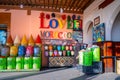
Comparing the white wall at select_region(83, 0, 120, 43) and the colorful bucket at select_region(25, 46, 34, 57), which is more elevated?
the white wall at select_region(83, 0, 120, 43)

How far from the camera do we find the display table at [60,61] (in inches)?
404

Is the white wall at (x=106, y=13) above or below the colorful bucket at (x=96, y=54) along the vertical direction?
above

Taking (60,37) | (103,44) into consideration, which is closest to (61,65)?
(60,37)

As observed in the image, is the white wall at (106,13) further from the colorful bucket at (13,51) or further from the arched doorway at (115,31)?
the colorful bucket at (13,51)

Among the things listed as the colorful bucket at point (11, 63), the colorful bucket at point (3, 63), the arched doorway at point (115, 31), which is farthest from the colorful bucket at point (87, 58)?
the colorful bucket at point (3, 63)

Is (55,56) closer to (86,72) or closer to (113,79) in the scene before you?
(86,72)

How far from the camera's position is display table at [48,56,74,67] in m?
10.3

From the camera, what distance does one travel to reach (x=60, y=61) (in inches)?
407

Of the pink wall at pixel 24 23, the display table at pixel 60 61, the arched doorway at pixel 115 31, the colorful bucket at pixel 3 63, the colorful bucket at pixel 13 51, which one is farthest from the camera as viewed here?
the pink wall at pixel 24 23

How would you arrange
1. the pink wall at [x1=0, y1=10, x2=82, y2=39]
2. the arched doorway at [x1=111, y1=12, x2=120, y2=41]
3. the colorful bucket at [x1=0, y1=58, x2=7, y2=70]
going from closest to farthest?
1. the arched doorway at [x1=111, y1=12, x2=120, y2=41]
2. the colorful bucket at [x1=0, y1=58, x2=7, y2=70]
3. the pink wall at [x1=0, y1=10, x2=82, y2=39]

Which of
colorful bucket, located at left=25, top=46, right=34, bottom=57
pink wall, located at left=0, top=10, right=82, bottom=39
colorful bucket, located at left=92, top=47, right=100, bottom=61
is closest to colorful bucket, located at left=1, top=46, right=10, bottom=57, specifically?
colorful bucket, located at left=25, top=46, right=34, bottom=57

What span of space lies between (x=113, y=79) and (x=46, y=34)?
18.2 feet

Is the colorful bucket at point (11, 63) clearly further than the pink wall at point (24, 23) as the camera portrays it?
No

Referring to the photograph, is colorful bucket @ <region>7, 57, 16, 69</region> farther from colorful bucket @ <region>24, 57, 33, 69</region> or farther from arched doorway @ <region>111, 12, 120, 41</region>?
arched doorway @ <region>111, 12, 120, 41</region>
